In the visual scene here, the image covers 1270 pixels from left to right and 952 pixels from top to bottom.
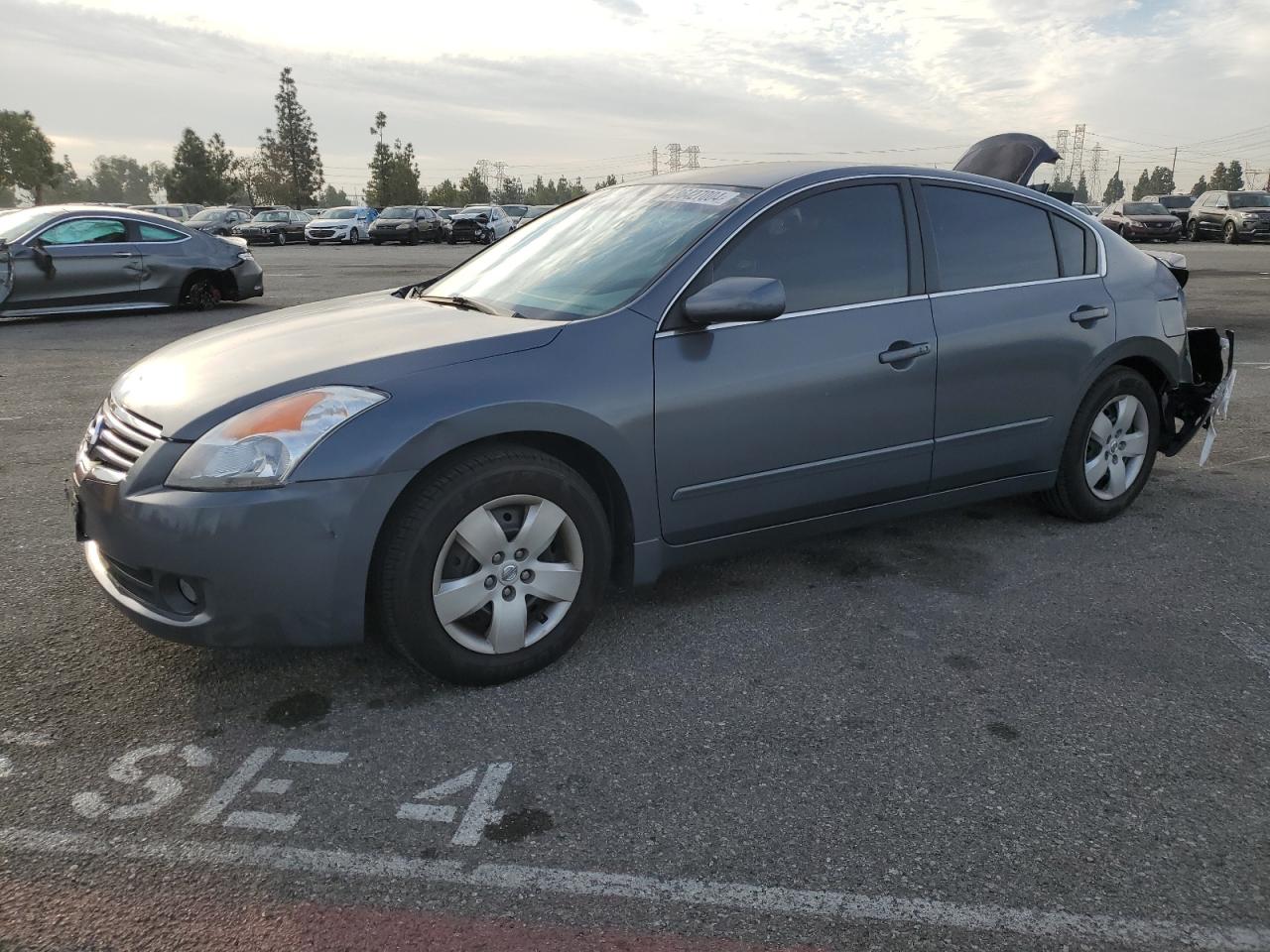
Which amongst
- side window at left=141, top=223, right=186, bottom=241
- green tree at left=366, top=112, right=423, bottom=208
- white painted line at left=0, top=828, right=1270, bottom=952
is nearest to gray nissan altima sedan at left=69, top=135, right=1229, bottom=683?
white painted line at left=0, top=828, right=1270, bottom=952

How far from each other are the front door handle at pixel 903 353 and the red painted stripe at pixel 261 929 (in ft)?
7.47

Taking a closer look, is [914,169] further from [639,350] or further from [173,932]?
[173,932]

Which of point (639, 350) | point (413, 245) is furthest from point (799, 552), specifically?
point (413, 245)

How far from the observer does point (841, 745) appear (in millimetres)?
2766

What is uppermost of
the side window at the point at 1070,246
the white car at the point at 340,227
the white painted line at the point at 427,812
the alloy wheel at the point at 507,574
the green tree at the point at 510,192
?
the green tree at the point at 510,192

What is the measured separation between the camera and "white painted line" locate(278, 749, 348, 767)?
8.83 feet

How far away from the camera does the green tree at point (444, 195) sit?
96125 millimetres

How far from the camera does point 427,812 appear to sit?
8.10 ft

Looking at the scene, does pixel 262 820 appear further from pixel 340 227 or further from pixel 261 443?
pixel 340 227

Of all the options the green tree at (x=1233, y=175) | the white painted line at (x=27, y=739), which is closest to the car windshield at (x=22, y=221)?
the white painted line at (x=27, y=739)

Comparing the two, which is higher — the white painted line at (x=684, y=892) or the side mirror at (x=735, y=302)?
the side mirror at (x=735, y=302)

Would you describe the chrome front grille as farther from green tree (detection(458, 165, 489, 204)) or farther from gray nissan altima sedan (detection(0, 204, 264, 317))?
green tree (detection(458, 165, 489, 204))

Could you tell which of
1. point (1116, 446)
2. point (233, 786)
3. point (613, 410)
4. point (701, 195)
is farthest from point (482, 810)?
point (1116, 446)

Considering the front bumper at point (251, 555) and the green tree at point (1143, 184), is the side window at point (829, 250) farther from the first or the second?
the green tree at point (1143, 184)
